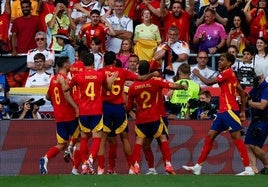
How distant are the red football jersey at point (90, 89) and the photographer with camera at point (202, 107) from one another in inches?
116

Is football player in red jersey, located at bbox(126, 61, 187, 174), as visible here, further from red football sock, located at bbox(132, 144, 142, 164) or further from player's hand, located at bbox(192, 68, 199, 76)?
player's hand, located at bbox(192, 68, 199, 76)

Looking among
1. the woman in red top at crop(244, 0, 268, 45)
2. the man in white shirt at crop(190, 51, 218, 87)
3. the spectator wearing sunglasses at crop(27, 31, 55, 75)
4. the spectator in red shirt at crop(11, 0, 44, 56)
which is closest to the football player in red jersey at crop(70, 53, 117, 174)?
the man in white shirt at crop(190, 51, 218, 87)

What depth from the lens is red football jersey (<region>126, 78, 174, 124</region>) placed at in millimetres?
21953

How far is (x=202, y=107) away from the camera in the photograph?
24.0 m

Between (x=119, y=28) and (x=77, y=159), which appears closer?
(x=77, y=159)

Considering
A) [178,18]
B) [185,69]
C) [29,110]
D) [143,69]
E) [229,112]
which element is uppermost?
[178,18]

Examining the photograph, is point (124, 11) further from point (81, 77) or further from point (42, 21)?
point (81, 77)

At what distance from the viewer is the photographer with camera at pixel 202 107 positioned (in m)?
24.0

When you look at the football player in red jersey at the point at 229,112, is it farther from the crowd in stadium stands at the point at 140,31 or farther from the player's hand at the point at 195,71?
the crowd in stadium stands at the point at 140,31

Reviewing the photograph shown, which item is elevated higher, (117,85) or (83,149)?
(117,85)

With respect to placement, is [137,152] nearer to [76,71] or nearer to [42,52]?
[76,71]

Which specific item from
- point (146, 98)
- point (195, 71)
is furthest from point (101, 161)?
point (195, 71)

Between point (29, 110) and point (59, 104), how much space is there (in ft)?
7.31

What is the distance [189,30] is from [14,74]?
13.0ft
